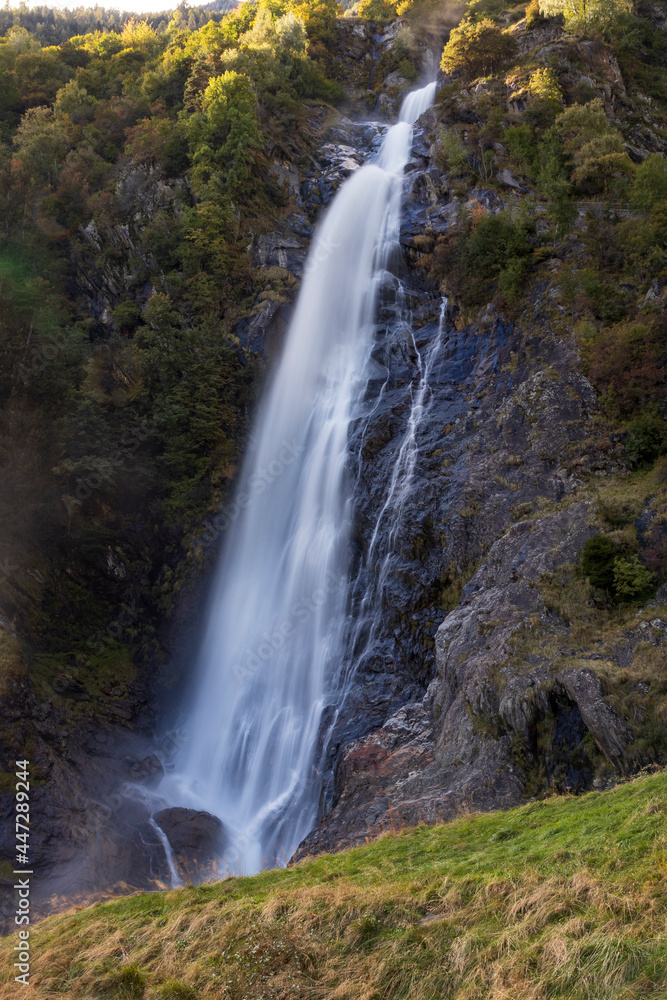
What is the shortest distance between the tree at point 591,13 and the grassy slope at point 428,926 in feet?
125

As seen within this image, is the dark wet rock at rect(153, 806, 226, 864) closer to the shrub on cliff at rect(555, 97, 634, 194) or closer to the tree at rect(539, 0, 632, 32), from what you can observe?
the shrub on cliff at rect(555, 97, 634, 194)

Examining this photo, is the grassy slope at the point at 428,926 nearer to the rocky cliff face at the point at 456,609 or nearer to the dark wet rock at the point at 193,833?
the rocky cliff face at the point at 456,609

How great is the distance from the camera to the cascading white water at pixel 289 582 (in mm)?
18469

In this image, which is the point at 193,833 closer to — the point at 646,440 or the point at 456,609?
the point at 456,609

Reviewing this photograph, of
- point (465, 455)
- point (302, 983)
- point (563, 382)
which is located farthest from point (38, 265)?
point (302, 983)

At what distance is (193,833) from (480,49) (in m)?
40.5

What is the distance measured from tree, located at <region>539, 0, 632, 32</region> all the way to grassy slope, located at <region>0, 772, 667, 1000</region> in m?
38.1

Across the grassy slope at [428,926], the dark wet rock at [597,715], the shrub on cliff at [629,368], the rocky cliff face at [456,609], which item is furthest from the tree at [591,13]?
the grassy slope at [428,926]

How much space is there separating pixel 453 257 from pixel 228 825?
2318 cm

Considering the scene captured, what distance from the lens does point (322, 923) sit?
6.81 meters

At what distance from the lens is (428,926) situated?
6125 mm

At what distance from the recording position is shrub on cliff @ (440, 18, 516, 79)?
113 ft

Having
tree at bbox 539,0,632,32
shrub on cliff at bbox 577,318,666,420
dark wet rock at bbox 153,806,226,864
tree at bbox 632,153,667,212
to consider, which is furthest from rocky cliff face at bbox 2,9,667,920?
tree at bbox 539,0,632,32

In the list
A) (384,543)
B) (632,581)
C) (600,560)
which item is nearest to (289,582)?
(384,543)
